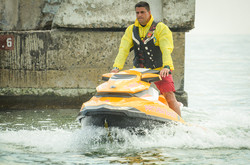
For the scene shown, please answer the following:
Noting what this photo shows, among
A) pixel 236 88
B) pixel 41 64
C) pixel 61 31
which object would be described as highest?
pixel 61 31

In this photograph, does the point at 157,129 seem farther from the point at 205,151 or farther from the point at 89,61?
the point at 89,61

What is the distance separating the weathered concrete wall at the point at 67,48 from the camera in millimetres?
7918

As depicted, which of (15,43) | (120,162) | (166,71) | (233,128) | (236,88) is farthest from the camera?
(236,88)

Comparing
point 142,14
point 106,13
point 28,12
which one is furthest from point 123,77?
point 28,12

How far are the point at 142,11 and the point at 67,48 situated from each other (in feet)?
9.16

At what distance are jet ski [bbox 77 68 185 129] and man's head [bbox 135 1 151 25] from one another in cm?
79

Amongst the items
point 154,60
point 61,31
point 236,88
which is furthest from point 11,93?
point 236,88

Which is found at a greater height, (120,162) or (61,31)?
(61,31)

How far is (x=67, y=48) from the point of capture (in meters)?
8.00

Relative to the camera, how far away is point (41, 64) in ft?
26.0

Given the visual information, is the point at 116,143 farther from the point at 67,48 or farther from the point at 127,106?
the point at 67,48

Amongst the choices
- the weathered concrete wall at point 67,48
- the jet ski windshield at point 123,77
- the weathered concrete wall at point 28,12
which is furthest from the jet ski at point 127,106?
the weathered concrete wall at point 28,12

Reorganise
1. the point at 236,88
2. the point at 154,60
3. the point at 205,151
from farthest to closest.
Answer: the point at 236,88 < the point at 154,60 < the point at 205,151

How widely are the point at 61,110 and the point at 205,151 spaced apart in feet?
12.1
